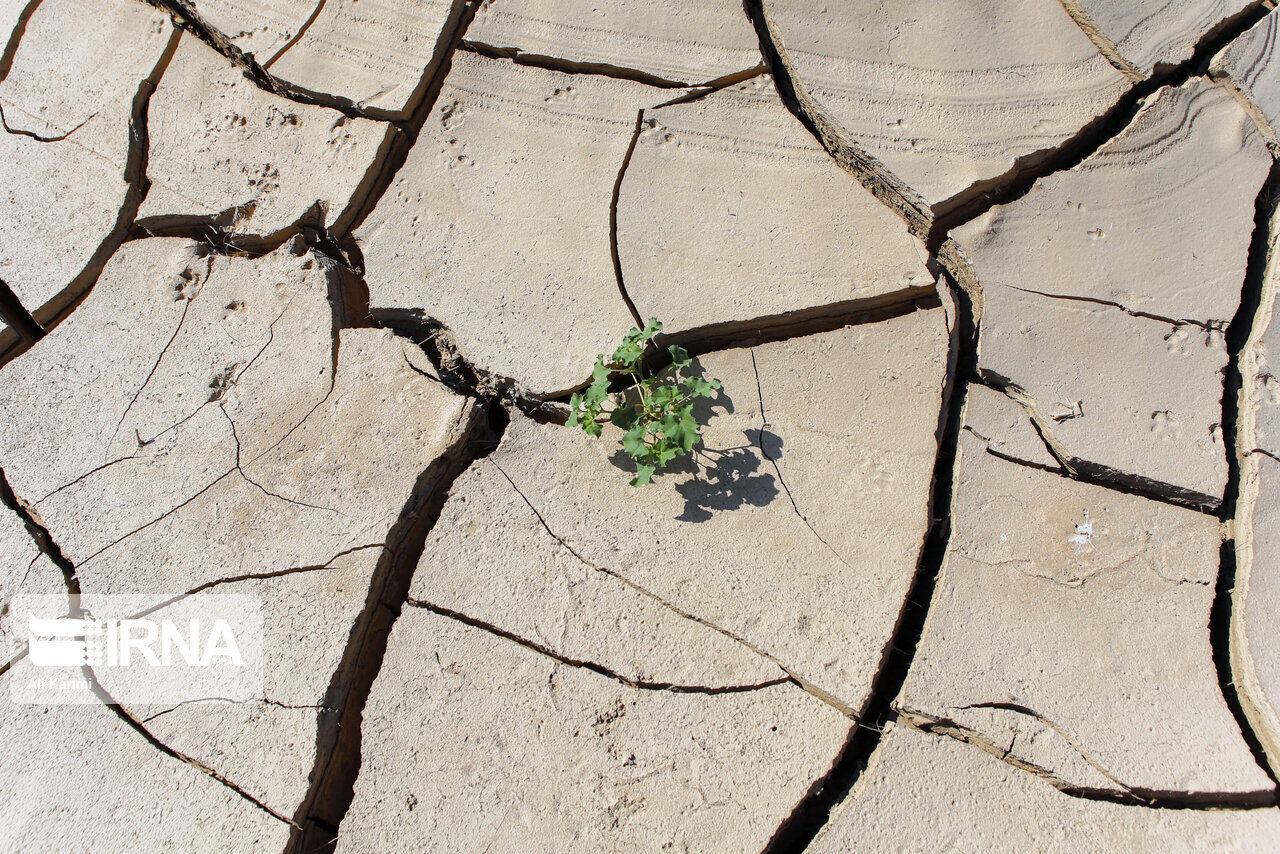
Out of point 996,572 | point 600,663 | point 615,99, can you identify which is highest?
point 615,99

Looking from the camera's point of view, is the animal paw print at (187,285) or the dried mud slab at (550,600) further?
the animal paw print at (187,285)

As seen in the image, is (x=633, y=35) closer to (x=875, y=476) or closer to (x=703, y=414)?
(x=703, y=414)

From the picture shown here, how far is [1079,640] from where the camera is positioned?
1.71 m

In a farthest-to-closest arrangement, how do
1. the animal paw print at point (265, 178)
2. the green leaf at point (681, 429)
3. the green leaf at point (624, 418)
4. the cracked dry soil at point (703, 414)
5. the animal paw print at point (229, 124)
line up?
the animal paw print at point (229, 124) → the animal paw print at point (265, 178) → the green leaf at point (624, 418) → the green leaf at point (681, 429) → the cracked dry soil at point (703, 414)

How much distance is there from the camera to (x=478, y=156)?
90.6 inches

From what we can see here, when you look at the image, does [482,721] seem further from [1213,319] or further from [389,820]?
[1213,319]

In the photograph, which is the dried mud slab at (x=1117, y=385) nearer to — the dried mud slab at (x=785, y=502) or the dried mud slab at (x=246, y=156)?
the dried mud slab at (x=785, y=502)

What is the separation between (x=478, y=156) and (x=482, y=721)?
5.32ft

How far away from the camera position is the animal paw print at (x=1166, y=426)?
6.22 ft

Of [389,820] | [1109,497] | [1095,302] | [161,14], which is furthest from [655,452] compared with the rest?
[161,14]

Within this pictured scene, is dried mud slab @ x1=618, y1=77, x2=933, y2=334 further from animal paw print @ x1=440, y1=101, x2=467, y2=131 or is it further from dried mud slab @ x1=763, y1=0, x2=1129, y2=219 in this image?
animal paw print @ x1=440, y1=101, x2=467, y2=131

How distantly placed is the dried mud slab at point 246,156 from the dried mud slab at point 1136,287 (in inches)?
71.9

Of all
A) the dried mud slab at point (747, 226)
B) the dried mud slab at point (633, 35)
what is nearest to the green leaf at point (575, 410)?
the dried mud slab at point (747, 226)

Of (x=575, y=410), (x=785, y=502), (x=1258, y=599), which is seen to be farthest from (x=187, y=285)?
(x=1258, y=599)
